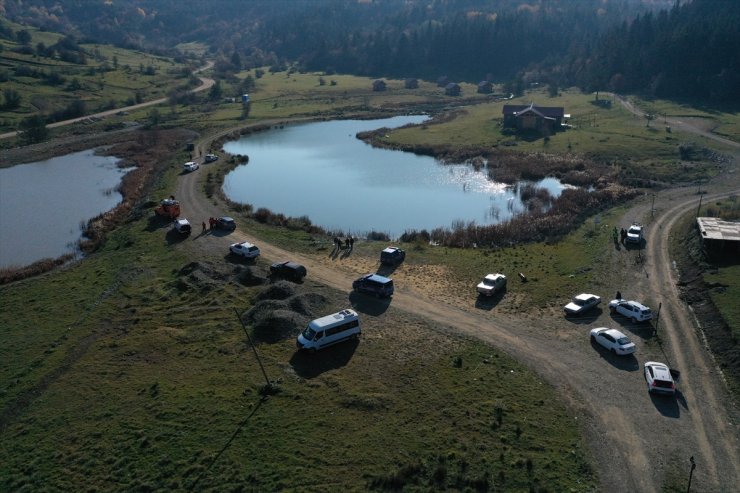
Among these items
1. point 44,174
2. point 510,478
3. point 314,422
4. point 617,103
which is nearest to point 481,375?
point 510,478

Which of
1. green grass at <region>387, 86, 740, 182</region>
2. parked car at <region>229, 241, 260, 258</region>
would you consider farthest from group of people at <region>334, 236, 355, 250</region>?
green grass at <region>387, 86, 740, 182</region>

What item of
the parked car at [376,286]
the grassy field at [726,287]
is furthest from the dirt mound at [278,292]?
the grassy field at [726,287]

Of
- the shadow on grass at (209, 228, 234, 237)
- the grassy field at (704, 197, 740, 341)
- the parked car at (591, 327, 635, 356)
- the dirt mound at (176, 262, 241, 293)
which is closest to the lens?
the parked car at (591, 327, 635, 356)

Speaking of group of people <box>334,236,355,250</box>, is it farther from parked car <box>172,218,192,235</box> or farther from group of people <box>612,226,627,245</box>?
group of people <box>612,226,627,245</box>

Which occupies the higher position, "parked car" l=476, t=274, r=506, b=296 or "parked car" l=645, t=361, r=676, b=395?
"parked car" l=645, t=361, r=676, b=395

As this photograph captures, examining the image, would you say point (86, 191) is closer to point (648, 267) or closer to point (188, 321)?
point (188, 321)

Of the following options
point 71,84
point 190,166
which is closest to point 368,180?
point 190,166

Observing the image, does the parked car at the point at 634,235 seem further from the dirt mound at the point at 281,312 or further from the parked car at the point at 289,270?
the parked car at the point at 289,270
